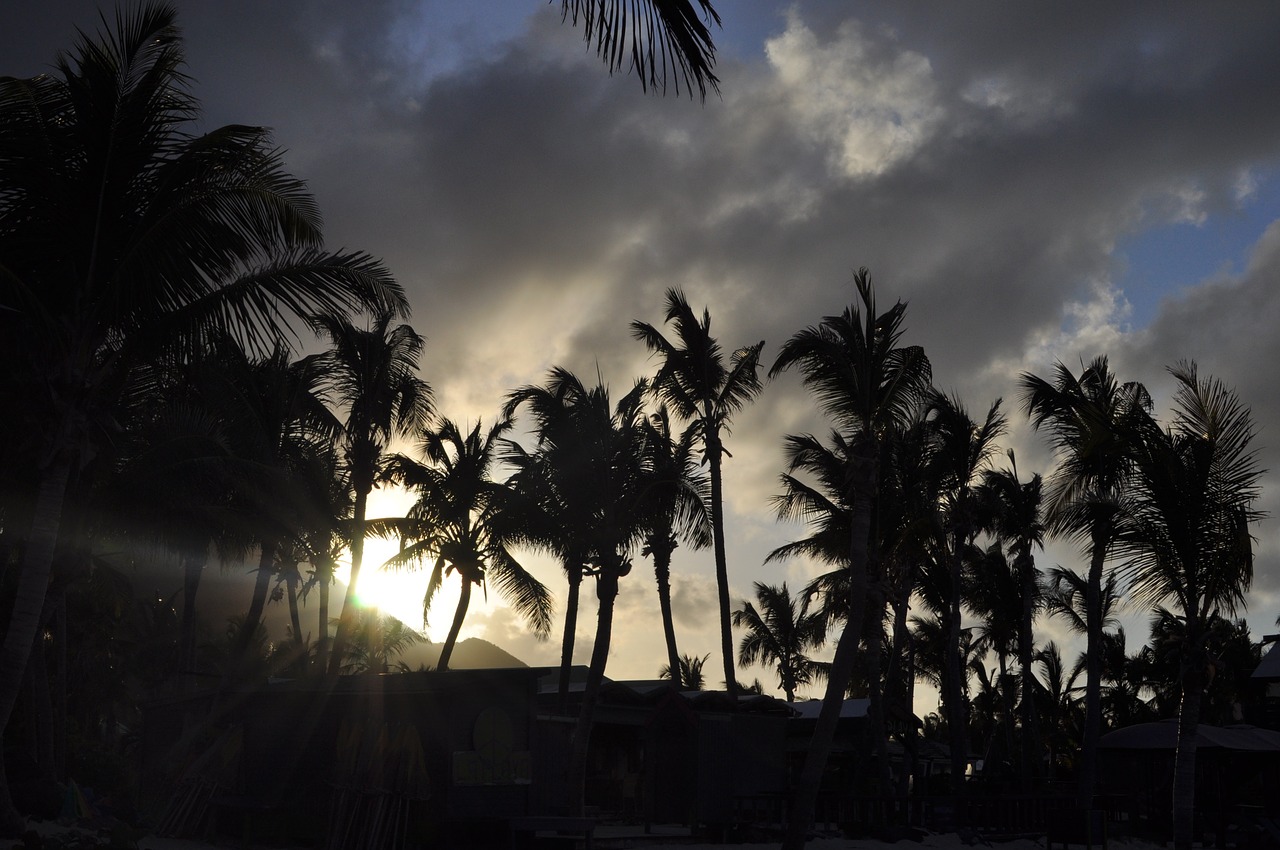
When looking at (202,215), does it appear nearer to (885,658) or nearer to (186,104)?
(186,104)

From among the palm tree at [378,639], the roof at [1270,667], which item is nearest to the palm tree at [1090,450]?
the roof at [1270,667]

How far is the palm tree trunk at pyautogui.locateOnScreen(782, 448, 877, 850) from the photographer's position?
16953 millimetres

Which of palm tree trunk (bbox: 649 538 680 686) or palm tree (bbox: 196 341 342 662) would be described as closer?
palm tree (bbox: 196 341 342 662)

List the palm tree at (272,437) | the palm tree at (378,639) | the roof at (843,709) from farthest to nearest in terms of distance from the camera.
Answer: the palm tree at (378,639), the roof at (843,709), the palm tree at (272,437)

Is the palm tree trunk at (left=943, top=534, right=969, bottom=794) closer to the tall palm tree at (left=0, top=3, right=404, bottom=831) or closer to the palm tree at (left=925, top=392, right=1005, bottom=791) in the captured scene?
the palm tree at (left=925, top=392, right=1005, bottom=791)

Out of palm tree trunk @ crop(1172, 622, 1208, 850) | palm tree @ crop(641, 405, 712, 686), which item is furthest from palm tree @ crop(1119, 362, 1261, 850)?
palm tree @ crop(641, 405, 712, 686)

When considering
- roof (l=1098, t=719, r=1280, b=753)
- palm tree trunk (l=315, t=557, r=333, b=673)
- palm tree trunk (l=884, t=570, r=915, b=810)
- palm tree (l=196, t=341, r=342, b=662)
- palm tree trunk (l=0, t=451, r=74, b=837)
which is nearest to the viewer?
palm tree trunk (l=0, t=451, r=74, b=837)

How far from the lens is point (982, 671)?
205 ft

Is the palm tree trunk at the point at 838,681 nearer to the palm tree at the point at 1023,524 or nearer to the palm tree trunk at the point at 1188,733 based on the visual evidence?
the palm tree trunk at the point at 1188,733

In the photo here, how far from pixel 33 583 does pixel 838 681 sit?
1224 centimetres

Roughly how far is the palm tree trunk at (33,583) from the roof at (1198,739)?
24049 millimetres

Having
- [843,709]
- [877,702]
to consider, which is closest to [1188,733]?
[877,702]

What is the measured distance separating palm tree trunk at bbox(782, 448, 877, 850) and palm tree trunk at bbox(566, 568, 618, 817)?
4.51m

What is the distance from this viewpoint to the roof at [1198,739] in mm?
25312
